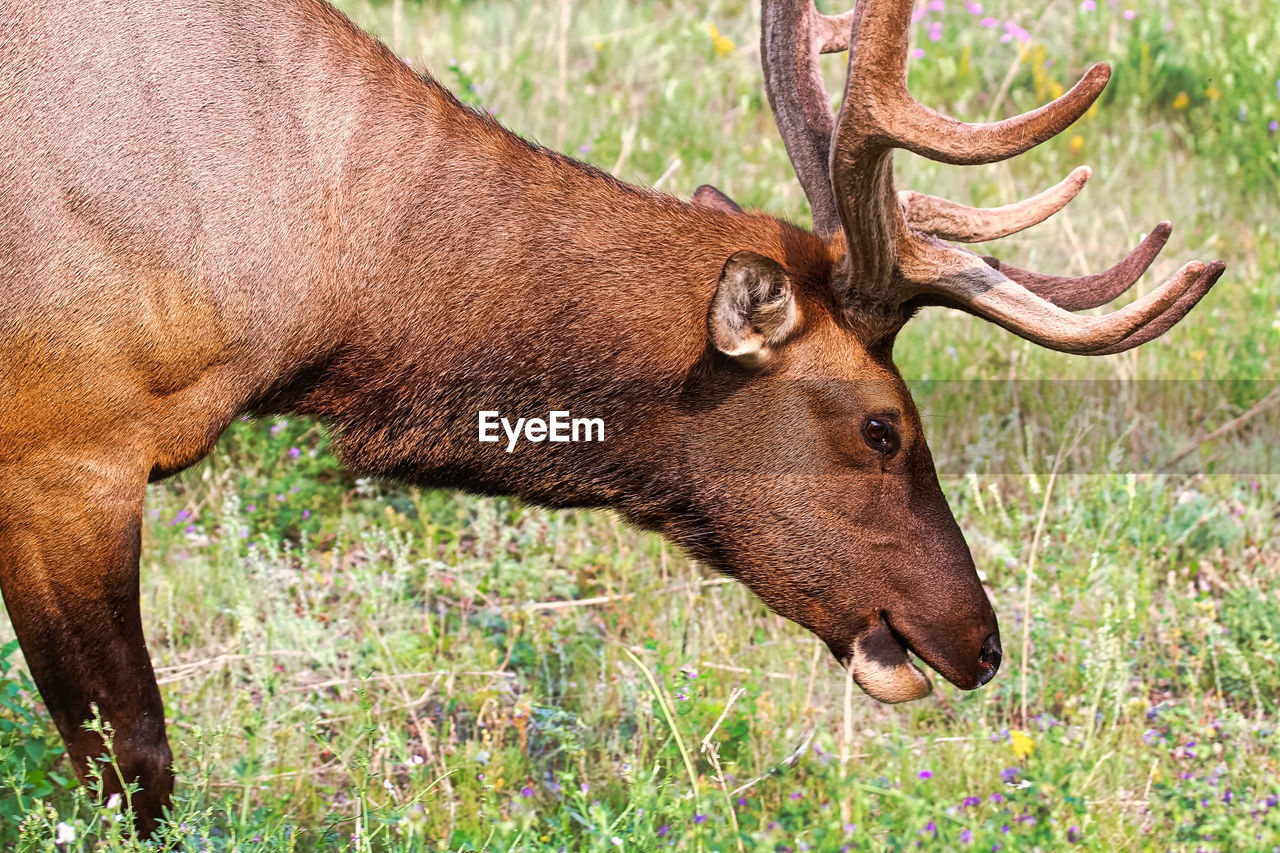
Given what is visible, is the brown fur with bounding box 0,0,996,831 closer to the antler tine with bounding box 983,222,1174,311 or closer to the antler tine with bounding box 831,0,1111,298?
the antler tine with bounding box 831,0,1111,298

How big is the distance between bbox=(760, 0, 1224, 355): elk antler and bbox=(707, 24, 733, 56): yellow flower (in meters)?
3.97

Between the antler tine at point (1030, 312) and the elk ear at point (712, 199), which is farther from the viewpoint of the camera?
the elk ear at point (712, 199)

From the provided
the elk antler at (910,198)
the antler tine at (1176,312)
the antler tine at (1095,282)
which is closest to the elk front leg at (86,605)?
the elk antler at (910,198)

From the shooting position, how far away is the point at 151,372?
3.59 m

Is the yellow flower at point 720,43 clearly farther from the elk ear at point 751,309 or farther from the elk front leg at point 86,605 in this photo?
the elk front leg at point 86,605

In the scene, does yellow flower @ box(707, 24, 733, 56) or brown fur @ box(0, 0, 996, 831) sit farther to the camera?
yellow flower @ box(707, 24, 733, 56)

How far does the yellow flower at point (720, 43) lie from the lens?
27.8ft

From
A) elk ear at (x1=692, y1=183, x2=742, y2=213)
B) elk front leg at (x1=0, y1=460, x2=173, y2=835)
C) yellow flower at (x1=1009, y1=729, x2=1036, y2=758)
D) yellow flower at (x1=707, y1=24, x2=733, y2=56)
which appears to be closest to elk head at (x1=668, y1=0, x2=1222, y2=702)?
elk ear at (x1=692, y1=183, x2=742, y2=213)

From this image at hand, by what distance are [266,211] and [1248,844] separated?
293cm

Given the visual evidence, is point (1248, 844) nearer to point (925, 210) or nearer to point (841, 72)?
point (925, 210)

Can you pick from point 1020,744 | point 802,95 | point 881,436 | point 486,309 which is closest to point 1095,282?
point 881,436

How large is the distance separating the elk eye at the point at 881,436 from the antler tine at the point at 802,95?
22.0 inches

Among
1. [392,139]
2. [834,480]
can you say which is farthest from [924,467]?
[392,139]

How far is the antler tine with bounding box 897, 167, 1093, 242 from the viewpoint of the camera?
416 centimetres
